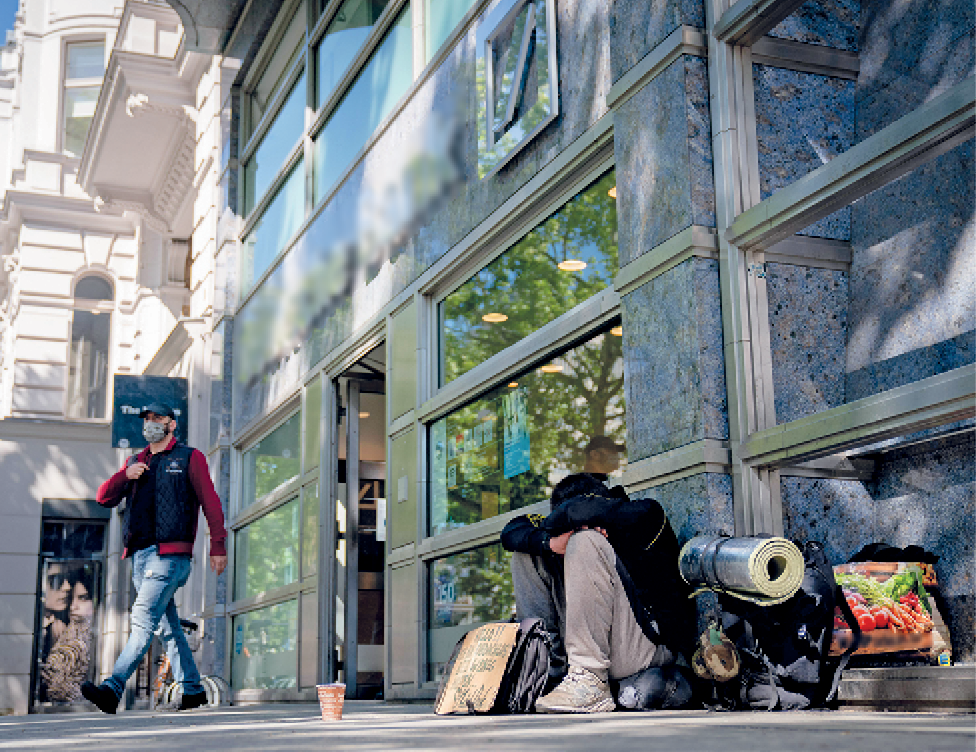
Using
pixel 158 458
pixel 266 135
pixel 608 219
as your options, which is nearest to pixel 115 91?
pixel 266 135

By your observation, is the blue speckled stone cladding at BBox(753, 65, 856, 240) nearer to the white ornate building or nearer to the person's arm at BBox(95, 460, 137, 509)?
the person's arm at BBox(95, 460, 137, 509)

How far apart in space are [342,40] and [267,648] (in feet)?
18.1

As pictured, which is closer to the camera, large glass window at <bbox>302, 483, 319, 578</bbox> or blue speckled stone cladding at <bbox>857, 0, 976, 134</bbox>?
blue speckled stone cladding at <bbox>857, 0, 976, 134</bbox>

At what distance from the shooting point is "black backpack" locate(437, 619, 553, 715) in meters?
4.46

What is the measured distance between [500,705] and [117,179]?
14280mm

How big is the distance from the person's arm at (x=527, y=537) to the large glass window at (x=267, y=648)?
5.76m

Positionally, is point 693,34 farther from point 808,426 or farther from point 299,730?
point 299,730

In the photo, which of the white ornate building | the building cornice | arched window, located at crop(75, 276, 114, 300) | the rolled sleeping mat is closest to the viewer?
the rolled sleeping mat

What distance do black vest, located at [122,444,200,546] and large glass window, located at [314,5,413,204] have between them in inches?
130

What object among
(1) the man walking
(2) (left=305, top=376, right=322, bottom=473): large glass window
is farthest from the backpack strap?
(2) (left=305, top=376, right=322, bottom=473): large glass window

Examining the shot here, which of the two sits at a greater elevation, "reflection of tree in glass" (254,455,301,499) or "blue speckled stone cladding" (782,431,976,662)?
"reflection of tree in glass" (254,455,301,499)

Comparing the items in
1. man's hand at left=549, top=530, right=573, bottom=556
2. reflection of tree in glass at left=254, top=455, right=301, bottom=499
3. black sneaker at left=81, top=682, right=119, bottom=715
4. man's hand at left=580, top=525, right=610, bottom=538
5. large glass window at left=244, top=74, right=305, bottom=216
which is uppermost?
large glass window at left=244, top=74, right=305, bottom=216

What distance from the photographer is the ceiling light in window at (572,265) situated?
20.6 ft

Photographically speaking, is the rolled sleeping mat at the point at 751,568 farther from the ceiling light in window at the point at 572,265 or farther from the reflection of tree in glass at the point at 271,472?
the reflection of tree in glass at the point at 271,472
